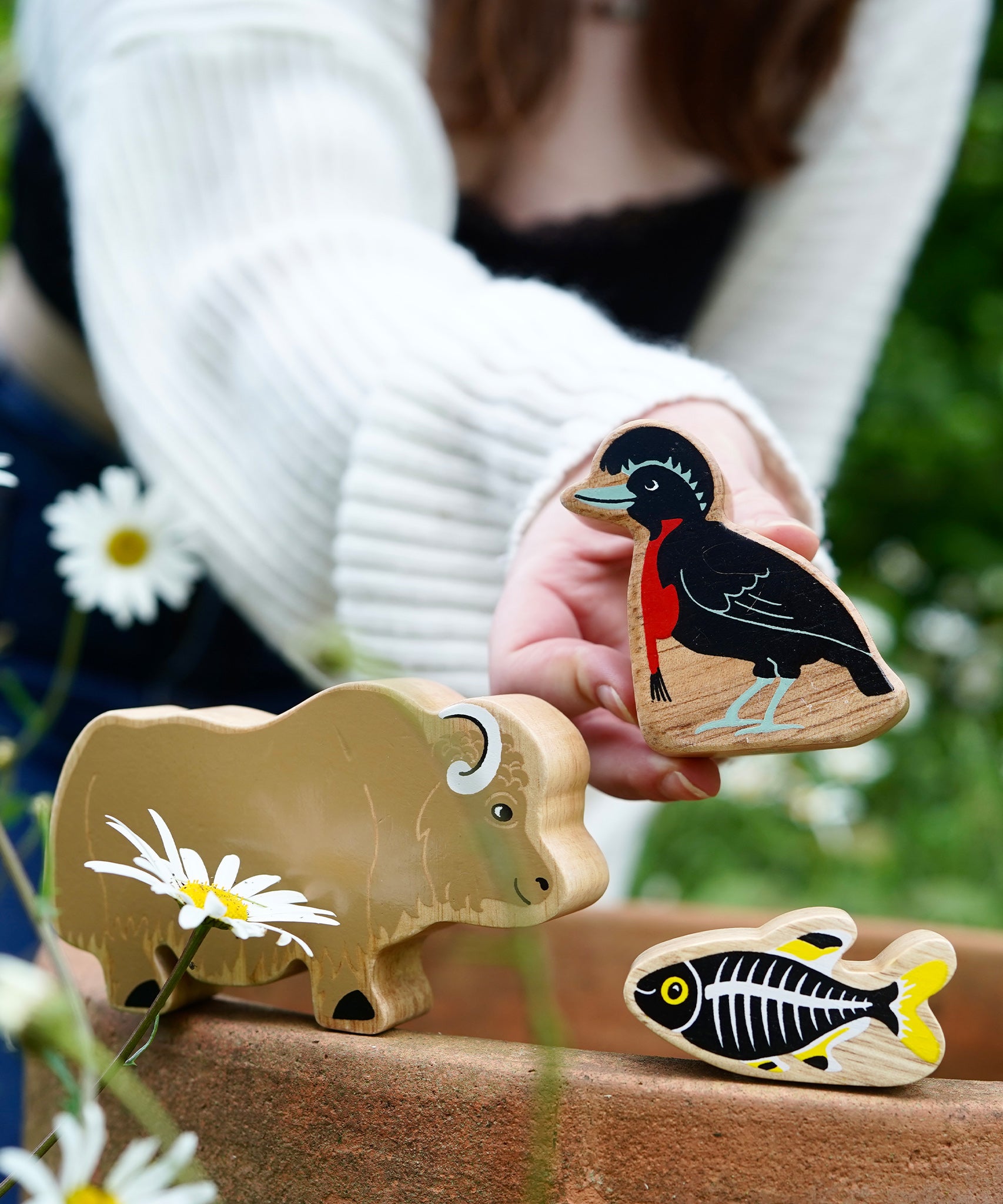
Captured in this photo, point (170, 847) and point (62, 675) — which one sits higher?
point (170, 847)

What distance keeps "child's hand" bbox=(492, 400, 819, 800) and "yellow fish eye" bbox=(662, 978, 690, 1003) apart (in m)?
0.08

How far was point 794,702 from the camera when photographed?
0.44 metres

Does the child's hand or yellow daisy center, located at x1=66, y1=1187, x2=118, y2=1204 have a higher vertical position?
yellow daisy center, located at x1=66, y1=1187, x2=118, y2=1204

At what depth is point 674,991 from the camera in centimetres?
44

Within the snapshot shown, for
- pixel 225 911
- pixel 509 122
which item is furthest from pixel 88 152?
pixel 225 911

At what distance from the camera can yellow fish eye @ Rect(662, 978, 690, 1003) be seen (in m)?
0.44

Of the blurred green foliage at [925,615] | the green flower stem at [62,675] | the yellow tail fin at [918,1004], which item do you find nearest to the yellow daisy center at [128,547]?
the green flower stem at [62,675]

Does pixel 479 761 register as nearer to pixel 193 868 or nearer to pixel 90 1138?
pixel 193 868

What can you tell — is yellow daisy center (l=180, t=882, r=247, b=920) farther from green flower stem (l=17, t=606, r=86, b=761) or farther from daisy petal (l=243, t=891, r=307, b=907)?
green flower stem (l=17, t=606, r=86, b=761)

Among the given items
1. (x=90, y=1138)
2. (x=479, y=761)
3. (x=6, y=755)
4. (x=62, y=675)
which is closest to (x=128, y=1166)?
(x=90, y=1138)

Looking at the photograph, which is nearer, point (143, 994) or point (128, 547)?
point (143, 994)

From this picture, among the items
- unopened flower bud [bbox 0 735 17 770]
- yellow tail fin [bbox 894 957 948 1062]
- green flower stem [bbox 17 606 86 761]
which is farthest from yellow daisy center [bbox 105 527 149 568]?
yellow tail fin [bbox 894 957 948 1062]

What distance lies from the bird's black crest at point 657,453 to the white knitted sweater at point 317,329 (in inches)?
2.8

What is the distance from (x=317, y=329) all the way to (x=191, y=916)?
47cm
